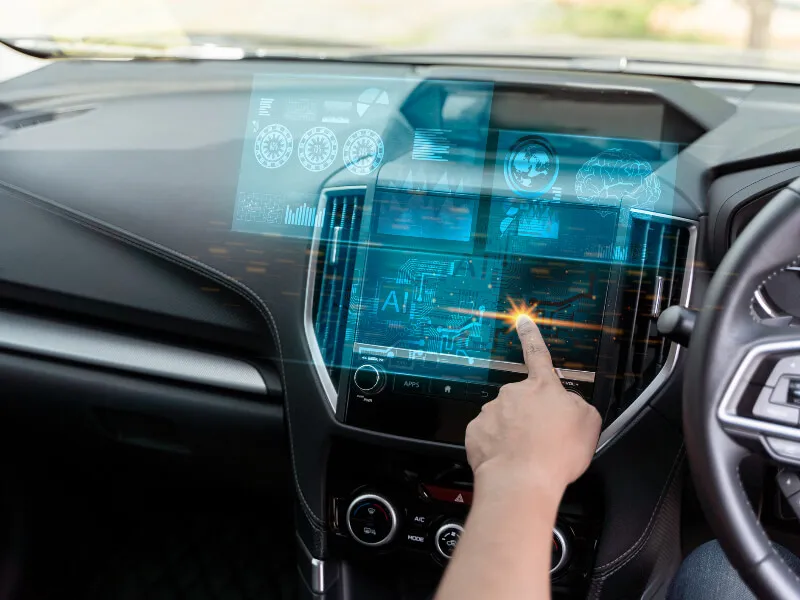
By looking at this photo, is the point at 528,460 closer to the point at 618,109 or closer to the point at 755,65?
the point at 618,109

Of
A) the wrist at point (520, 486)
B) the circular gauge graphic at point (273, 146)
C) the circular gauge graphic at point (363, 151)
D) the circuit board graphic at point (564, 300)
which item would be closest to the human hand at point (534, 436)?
the wrist at point (520, 486)

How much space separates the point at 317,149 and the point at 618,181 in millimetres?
532

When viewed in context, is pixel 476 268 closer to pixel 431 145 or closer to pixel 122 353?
pixel 431 145

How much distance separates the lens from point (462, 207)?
4.49ft

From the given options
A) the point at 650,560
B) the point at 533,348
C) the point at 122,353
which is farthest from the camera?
the point at 122,353

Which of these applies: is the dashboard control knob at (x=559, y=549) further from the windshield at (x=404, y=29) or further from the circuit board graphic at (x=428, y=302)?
the windshield at (x=404, y=29)

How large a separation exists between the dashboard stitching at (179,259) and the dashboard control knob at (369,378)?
0.55 ft

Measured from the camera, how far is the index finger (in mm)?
1182

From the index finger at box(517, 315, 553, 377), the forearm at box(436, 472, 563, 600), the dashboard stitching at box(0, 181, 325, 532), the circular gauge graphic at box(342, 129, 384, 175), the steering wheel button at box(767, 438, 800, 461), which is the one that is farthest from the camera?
the dashboard stitching at box(0, 181, 325, 532)

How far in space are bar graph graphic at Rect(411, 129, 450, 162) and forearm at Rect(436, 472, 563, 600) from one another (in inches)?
24.7

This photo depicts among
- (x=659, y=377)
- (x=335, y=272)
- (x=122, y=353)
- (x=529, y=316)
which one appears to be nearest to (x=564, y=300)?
(x=529, y=316)

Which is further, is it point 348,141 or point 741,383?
point 348,141

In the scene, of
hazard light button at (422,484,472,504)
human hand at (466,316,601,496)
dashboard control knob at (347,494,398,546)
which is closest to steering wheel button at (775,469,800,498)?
human hand at (466,316,601,496)

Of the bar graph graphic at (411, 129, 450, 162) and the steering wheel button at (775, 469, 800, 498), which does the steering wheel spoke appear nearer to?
the steering wheel button at (775, 469, 800, 498)
